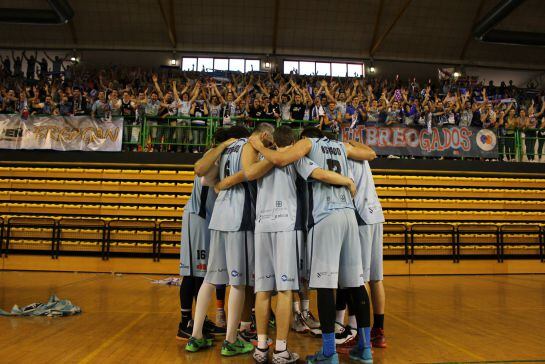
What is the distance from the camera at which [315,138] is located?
11.4 feet

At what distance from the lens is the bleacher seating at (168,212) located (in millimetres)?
10195

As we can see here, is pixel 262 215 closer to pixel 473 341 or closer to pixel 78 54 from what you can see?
pixel 473 341

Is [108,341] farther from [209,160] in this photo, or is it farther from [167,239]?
[167,239]

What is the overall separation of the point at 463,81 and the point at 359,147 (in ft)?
56.4

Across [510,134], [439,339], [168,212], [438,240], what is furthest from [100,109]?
[510,134]

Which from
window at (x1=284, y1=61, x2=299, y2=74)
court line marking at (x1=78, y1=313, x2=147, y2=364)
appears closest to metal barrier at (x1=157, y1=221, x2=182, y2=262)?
court line marking at (x1=78, y1=313, x2=147, y2=364)

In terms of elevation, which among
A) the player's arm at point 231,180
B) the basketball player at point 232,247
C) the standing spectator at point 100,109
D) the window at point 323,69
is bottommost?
the basketball player at point 232,247

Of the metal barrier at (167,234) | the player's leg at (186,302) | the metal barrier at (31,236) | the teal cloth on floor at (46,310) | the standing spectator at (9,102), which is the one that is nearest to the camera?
the player's leg at (186,302)

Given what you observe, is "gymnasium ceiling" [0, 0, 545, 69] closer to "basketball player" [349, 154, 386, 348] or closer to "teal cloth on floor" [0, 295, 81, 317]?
"teal cloth on floor" [0, 295, 81, 317]

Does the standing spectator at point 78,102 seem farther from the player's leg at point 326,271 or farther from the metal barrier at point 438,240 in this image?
the player's leg at point 326,271

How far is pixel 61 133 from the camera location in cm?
1060

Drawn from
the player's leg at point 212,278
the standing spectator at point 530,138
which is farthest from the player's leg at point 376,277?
the standing spectator at point 530,138

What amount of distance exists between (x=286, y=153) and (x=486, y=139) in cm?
1023

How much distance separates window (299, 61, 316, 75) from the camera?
1928 cm
